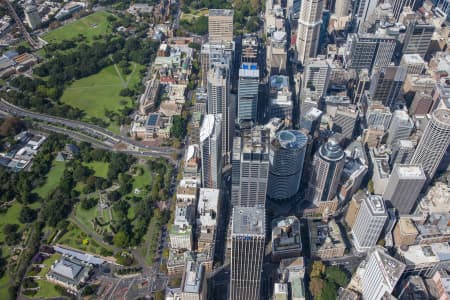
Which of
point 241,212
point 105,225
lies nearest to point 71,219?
point 105,225

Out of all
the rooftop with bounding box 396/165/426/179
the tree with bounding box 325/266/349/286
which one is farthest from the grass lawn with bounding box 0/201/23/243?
the rooftop with bounding box 396/165/426/179

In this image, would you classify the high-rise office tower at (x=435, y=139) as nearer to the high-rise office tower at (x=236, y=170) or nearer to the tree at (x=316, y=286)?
the tree at (x=316, y=286)

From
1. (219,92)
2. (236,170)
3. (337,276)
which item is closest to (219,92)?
(219,92)

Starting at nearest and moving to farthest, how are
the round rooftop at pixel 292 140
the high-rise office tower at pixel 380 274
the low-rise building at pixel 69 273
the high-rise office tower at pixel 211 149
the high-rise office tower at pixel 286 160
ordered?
Answer: the high-rise office tower at pixel 380 274 < the low-rise building at pixel 69 273 < the high-rise office tower at pixel 211 149 < the round rooftop at pixel 292 140 < the high-rise office tower at pixel 286 160

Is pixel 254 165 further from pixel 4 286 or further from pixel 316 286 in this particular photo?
pixel 4 286

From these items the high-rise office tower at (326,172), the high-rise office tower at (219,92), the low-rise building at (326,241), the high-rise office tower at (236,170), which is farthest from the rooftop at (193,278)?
the high-rise office tower at (219,92)

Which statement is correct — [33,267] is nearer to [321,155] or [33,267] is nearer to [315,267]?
[315,267]
